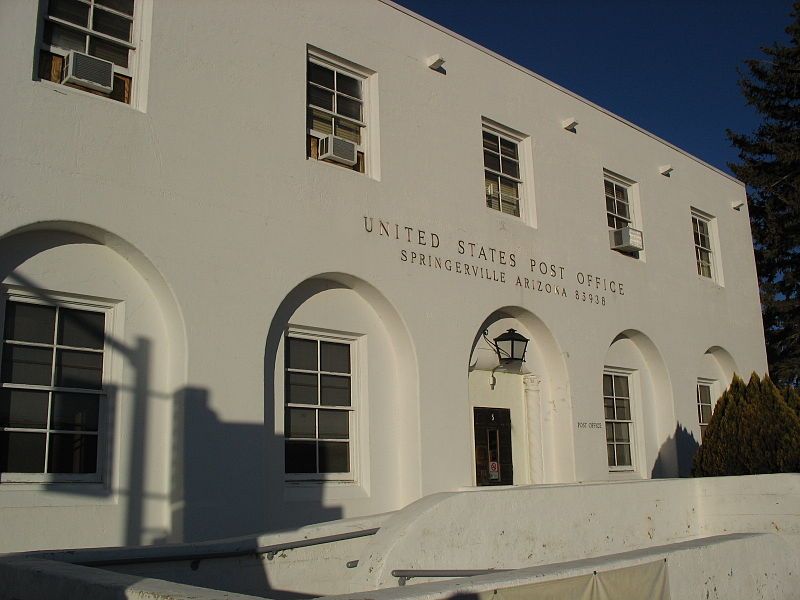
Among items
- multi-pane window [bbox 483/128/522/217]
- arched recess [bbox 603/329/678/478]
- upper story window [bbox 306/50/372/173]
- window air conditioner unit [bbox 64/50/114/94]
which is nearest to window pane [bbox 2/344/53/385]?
window air conditioner unit [bbox 64/50/114/94]

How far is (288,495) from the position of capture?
371 inches

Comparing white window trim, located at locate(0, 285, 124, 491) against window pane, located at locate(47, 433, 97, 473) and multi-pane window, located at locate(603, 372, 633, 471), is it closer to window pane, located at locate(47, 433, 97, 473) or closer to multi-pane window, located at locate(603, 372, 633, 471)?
window pane, located at locate(47, 433, 97, 473)

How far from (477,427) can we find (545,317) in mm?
2162

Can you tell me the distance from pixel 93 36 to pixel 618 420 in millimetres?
10108

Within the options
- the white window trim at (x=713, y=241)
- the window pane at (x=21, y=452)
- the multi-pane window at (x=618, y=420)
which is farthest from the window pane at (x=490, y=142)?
the window pane at (x=21, y=452)

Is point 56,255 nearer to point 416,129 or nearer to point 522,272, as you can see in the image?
point 416,129

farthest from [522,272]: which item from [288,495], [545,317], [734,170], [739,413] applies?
[734,170]

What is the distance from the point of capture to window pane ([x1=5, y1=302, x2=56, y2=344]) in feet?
25.5

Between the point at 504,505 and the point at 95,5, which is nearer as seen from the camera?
the point at 504,505

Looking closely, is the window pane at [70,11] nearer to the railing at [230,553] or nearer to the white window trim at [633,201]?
the railing at [230,553]

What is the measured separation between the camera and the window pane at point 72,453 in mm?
7828

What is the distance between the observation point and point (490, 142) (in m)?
13.1

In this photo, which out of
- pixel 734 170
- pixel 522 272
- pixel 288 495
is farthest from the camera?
pixel 734 170

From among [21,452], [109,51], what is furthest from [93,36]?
[21,452]
